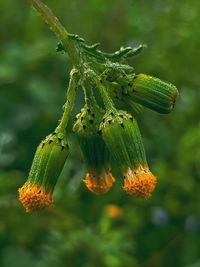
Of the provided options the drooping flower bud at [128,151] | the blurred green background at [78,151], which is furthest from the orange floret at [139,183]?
the blurred green background at [78,151]

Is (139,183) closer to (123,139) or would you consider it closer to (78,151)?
(123,139)

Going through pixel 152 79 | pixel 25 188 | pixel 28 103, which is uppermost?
pixel 28 103

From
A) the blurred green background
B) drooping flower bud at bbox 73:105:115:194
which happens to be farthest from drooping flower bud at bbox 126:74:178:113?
the blurred green background

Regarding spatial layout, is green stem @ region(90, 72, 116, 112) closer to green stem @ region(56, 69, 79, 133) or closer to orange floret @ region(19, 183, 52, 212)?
green stem @ region(56, 69, 79, 133)

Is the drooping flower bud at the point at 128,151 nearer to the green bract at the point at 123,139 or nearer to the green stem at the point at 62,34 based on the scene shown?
the green bract at the point at 123,139

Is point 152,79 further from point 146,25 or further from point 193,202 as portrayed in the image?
point 146,25

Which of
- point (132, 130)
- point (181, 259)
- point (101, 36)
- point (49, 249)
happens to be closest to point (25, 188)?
point (132, 130)
